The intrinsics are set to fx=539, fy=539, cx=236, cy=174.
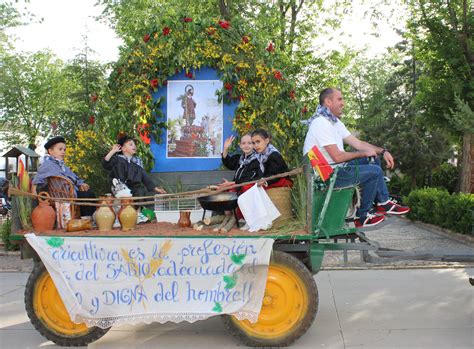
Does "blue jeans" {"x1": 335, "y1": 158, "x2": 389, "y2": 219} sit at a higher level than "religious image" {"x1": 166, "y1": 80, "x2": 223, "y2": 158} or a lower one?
lower

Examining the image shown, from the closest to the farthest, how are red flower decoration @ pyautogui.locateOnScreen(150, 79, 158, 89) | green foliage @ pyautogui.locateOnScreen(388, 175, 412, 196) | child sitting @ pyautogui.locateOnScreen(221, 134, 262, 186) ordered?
child sitting @ pyautogui.locateOnScreen(221, 134, 262, 186) < red flower decoration @ pyautogui.locateOnScreen(150, 79, 158, 89) < green foliage @ pyautogui.locateOnScreen(388, 175, 412, 196)

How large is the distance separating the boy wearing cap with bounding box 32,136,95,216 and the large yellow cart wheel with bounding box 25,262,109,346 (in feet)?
2.83

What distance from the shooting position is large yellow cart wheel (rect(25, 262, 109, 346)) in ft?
15.4

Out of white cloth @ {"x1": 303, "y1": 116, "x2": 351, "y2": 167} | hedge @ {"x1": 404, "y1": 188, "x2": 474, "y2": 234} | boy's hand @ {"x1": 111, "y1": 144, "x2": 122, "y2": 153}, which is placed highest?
white cloth @ {"x1": 303, "y1": 116, "x2": 351, "y2": 167}

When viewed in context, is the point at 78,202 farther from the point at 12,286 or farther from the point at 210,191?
the point at 12,286

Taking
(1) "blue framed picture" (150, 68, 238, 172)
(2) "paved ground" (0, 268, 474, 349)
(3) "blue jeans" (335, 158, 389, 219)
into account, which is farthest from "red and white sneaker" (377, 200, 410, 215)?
(1) "blue framed picture" (150, 68, 238, 172)

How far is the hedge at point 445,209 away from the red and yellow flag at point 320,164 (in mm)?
7169

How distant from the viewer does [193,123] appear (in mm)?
6832

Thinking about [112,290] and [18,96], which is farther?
[18,96]

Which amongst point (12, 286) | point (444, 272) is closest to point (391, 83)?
point (444, 272)

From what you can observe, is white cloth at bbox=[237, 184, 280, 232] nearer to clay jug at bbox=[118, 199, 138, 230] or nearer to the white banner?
the white banner

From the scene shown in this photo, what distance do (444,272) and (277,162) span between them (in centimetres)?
410

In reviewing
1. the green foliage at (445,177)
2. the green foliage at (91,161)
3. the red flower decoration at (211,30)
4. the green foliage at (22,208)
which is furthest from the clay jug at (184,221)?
the green foliage at (445,177)

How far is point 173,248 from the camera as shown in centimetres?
458
